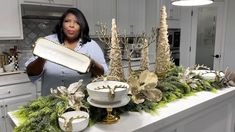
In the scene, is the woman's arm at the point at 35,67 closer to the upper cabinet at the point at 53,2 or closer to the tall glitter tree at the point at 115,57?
the tall glitter tree at the point at 115,57

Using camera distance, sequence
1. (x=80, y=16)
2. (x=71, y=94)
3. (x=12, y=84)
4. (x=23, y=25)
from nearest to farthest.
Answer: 1. (x=71, y=94)
2. (x=80, y=16)
3. (x=12, y=84)
4. (x=23, y=25)

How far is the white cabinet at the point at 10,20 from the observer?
8.38 feet

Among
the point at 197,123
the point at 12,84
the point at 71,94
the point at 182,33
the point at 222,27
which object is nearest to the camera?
the point at 71,94

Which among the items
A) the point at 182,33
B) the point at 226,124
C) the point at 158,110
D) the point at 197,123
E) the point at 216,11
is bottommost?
the point at 226,124

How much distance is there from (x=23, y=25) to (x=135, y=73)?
7.58ft

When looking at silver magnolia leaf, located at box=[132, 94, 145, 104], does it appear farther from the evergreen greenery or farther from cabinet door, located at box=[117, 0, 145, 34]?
cabinet door, located at box=[117, 0, 145, 34]

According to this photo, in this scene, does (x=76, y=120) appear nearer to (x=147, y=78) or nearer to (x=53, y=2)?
(x=147, y=78)

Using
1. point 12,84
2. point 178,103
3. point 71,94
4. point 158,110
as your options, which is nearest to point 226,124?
point 178,103

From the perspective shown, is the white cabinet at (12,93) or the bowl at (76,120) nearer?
the bowl at (76,120)

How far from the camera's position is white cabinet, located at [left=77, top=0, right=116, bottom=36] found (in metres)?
3.25

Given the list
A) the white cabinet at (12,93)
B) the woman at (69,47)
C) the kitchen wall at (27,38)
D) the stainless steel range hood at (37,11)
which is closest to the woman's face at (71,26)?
the woman at (69,47)

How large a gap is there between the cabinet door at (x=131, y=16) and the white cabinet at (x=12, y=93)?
1818 mm

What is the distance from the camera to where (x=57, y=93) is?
100 centimetres

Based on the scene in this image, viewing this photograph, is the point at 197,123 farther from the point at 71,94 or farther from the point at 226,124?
the point at 71,94
